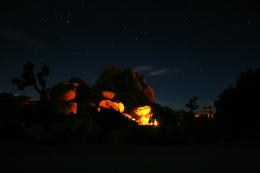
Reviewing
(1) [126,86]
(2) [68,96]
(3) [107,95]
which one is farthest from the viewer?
(1) [126,86]

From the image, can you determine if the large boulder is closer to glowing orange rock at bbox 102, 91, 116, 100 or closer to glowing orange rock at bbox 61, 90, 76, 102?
glowing orange rock at bbox 102, 91, 116, 100

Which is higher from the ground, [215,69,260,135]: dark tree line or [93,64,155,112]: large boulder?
[93,64,155,112]: large boulder

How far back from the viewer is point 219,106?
688 inches

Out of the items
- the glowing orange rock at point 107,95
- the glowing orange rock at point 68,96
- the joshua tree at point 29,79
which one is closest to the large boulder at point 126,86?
the glowing orange rock at point 107,95

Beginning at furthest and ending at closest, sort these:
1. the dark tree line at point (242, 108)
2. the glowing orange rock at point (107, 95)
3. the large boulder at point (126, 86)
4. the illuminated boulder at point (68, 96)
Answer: the large boulder at point (126, 86) → the glowing orange rock at point (107, 95) → the illuminated boulder at point (68, 96) → the dark tree line at point (242, 108)

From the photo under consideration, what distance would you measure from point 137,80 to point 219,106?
110 ft

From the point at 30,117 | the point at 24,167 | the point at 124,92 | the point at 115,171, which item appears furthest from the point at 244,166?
the point at 124,92

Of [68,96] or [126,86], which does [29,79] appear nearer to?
[68,96]

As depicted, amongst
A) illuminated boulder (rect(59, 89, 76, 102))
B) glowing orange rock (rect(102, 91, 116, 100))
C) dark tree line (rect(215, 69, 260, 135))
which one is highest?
glowing orange rock (rect(102, 91, 116, 100))

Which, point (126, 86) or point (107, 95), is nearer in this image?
point (107, 95)

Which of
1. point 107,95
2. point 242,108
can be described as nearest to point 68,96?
point 107,95

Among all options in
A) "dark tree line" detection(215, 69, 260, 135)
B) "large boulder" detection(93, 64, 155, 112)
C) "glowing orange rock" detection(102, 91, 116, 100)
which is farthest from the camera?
"large boulder" detection(93, 64, 155, 112)

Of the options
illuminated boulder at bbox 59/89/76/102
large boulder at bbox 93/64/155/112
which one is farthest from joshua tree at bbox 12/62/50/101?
large boulder at bbox 93/64/155/112

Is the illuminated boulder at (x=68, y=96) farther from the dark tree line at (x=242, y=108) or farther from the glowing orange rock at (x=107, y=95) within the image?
the dark tree line at (x=242, y=108)
